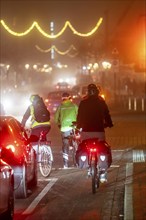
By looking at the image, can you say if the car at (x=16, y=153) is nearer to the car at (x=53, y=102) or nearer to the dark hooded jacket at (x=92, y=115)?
the dark hooded jacket at (x=92, y=115)

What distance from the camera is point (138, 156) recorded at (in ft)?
59.1

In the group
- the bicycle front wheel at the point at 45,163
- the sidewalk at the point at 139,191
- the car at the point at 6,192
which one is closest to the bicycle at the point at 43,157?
the bicycle front wheel at the point at 45,163

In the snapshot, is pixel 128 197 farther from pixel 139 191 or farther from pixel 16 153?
pixel 16 153

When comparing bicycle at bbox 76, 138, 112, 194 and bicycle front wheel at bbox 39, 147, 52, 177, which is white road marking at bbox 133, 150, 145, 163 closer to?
bicycle front wheel at bbox 39, 147, 52, 177

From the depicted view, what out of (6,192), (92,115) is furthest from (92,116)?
(6,192)

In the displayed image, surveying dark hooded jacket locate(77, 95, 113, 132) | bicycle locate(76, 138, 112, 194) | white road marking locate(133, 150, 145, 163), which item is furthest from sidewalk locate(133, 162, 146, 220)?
dark hooded jacket locate(77, 95, 113, 132)

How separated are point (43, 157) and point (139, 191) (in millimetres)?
3390

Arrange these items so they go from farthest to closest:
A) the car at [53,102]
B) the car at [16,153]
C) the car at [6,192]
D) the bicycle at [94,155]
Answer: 1. the car at [53,102]
2. the bicycle at [94,155]
3. the car at [16,153]
4. the car at [6,192]

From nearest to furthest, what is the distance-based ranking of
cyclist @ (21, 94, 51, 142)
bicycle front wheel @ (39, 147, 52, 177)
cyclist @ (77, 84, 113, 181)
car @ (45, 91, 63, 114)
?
cyclist @ (77, 84, 113, 181), bicycle front wheel @ (39, 147, 52, 177), cyclist @ (21, 94, 51, 142), car @ (45, 91, 63, 114)

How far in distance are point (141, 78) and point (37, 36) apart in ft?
62.9

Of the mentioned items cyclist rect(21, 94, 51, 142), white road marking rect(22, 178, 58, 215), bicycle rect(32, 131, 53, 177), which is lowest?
white road marking rect(22, 178, 58, 215)

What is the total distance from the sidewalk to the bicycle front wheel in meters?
1.83

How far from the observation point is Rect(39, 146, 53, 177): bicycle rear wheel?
14.3m

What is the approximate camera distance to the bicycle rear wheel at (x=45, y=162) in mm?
14289
